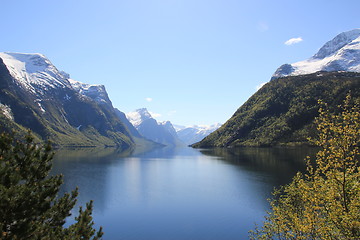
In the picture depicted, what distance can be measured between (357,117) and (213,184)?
88369 mm

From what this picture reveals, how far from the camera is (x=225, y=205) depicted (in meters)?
68.8

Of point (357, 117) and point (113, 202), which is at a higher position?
point (357, 117)

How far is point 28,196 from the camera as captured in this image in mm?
15914

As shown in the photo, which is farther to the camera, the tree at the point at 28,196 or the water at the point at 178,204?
the water at the point at 178,204

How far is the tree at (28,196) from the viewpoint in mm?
15297

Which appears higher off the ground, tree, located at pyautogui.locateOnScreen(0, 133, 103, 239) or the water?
tree, located at pyautogui.locateOnScreen(0, 133, 103, 239)

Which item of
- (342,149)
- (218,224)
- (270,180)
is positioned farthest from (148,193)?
(342,149)

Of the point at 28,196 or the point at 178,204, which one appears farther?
the point at 178,204

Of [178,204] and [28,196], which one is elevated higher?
[28,196]

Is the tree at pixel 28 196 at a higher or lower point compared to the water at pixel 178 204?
higher

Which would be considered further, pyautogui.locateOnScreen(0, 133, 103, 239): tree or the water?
the water

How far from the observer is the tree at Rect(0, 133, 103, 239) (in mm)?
15297

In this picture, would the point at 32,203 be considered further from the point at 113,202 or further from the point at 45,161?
the point at 113,202

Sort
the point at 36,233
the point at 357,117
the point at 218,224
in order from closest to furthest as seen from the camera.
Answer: the point at 357,117
the point at 36,233
the point at 218,224
